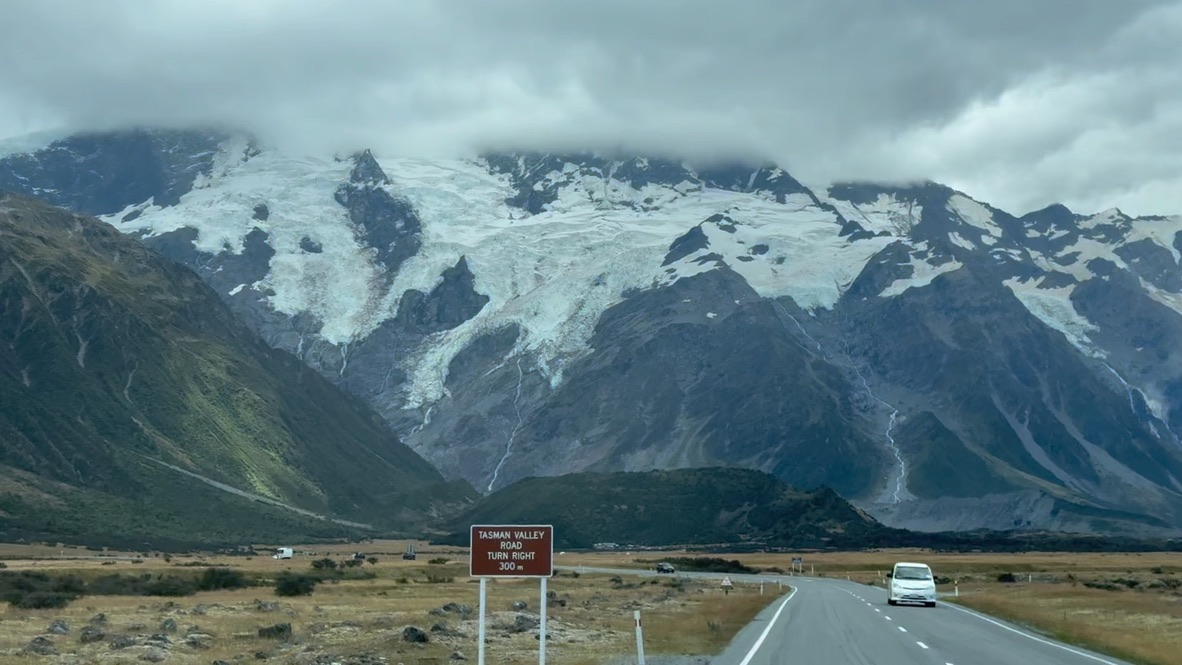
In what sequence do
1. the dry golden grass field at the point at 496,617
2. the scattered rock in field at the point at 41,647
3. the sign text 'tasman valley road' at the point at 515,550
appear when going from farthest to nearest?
the dry golden grass field at the point at 496,617 → the scattered rock in field at the point at 41,647 → the sign text 'tasman valley road' at the point at 515,550

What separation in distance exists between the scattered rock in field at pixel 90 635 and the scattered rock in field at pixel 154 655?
14.3 feet

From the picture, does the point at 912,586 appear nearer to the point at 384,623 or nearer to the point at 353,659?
the point at 384,623

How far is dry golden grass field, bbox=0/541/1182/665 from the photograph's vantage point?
48094 mm

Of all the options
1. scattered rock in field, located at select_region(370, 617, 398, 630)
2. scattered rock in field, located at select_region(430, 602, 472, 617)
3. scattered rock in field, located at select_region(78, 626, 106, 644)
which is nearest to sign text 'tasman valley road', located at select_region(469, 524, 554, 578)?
scattered rock in field, located at select_region(78, 626, 106, 644)

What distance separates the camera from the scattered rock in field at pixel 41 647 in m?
46.3

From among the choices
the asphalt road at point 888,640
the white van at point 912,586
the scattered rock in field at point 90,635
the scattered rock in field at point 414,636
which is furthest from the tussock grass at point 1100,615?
the scattered rock in field at point 90,635

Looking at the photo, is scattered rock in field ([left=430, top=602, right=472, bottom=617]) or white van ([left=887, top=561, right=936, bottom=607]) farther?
white van ([left=887, top=561, right=936, bottom=607])

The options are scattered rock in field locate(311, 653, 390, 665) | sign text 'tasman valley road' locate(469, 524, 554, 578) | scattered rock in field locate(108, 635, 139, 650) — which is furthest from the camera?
scattered rock in field locate(108, 635, 139, 650)

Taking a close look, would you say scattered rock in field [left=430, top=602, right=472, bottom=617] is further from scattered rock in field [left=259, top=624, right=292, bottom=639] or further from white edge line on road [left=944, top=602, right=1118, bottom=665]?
white edge line on road [left=944, top=602, right=1118, bottom=665]

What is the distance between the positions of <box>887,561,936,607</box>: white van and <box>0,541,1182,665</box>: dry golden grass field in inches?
119

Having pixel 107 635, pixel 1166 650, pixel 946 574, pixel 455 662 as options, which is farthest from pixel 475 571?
pixel 946 574

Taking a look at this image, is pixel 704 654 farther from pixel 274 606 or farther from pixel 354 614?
pixel 274 606

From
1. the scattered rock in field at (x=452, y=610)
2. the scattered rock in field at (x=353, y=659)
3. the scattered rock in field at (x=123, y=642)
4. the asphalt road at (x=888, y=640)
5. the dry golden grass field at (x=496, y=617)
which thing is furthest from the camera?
the scattered rock in field at (x=452, y=610)

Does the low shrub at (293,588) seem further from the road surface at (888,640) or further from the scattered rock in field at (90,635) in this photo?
the scattered rock in field at (90,635)
